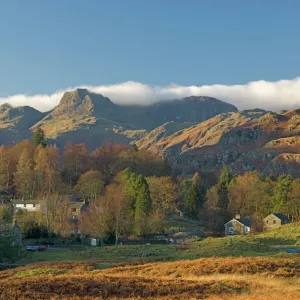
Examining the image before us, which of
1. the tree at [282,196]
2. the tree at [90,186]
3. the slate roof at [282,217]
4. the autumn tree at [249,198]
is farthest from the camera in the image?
the tree at [90,186]

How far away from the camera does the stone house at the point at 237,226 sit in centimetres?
9559

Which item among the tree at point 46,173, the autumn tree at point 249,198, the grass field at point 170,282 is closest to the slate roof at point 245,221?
the autumn tree at point 249,198

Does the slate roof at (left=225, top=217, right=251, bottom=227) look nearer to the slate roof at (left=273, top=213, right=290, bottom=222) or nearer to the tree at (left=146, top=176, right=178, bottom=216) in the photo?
the slate roof at (left=273, top=213, right=290, bottom=222)

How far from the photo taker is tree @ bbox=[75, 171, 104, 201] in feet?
354

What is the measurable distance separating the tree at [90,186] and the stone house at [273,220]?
3947cm

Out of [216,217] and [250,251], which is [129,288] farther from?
[216,217]

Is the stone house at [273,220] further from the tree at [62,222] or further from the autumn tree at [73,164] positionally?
the autumn tree at [73,164]

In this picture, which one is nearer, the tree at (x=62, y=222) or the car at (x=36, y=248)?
the car at (x=36, y=248)

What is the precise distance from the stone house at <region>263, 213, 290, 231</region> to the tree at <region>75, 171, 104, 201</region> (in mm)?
39466

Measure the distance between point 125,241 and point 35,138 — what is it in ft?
224

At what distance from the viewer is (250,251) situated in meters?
52.1

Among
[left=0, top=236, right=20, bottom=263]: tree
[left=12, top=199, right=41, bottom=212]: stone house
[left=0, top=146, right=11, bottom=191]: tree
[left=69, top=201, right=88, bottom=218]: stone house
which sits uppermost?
[left=0, top=146, right=11, bottom=191]: tree

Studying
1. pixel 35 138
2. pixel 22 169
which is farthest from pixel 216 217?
pixel 35 138

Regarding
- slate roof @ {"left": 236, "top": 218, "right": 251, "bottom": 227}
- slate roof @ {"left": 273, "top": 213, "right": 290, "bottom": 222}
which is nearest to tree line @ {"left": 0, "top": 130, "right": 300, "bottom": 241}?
slate roof @ {"left": 236, "top": 218, "right": 251, "bottom": 227}
